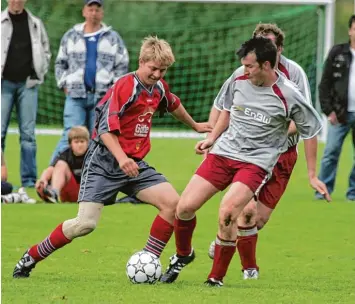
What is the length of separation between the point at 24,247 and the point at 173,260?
7.39 ft

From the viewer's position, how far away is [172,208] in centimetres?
891

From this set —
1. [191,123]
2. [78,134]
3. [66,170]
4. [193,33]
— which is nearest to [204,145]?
[191,123]

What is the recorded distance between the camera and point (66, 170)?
13.9 m

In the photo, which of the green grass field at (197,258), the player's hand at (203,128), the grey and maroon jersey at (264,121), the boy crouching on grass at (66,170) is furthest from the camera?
the boy crouching on grass at (66,170)

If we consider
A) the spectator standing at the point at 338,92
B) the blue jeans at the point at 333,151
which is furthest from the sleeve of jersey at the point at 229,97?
the blue jeans at the point at 333,151

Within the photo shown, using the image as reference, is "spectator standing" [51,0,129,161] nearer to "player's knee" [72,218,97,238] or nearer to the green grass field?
the green grass field

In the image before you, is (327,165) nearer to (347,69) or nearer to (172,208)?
(347,69)

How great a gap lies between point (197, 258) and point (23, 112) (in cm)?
533

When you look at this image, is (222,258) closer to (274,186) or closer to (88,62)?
(274,186)

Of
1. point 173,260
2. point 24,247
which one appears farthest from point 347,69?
point 173,260

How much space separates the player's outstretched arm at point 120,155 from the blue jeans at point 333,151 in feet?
21.2

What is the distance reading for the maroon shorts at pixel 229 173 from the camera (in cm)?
857

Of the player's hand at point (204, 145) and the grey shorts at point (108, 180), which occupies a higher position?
the player's hand at point (204, 145)

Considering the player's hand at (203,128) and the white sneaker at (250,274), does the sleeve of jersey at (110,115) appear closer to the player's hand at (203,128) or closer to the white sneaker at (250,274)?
the player's hand at (203,128)
